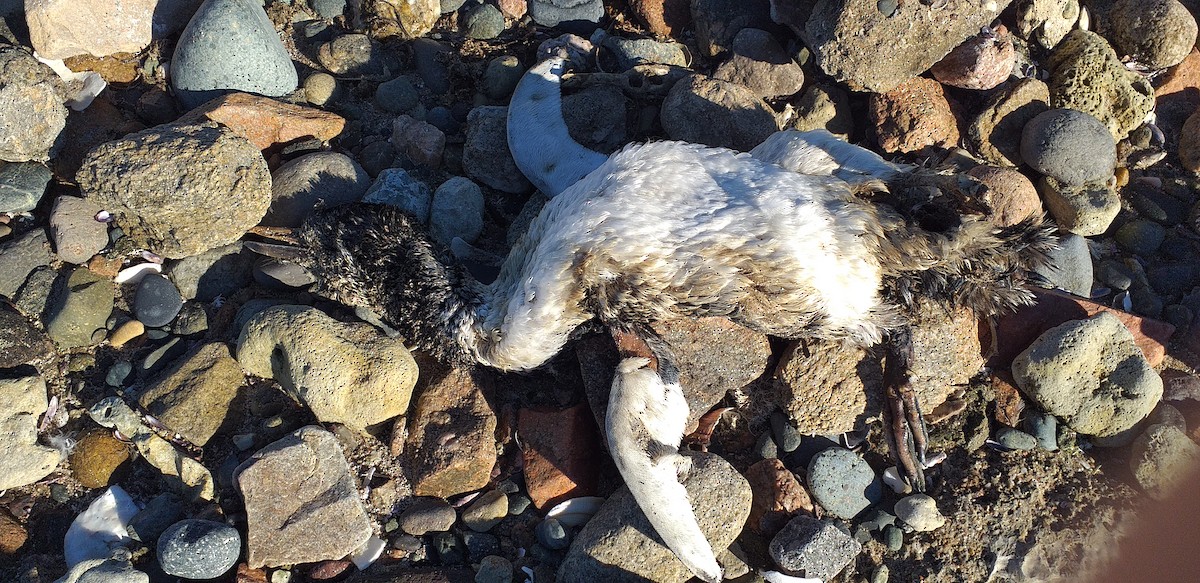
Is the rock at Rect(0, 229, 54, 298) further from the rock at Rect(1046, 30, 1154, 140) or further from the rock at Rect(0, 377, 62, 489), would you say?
the rock at Rect(1046, 30, 1154, 140)

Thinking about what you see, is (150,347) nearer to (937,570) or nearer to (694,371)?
(694,371)

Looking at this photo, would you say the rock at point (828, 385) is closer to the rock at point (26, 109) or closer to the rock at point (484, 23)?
the rock at point (484, 23)

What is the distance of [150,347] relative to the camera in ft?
14.9

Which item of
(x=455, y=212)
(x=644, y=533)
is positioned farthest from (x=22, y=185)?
(x=644, y=533)

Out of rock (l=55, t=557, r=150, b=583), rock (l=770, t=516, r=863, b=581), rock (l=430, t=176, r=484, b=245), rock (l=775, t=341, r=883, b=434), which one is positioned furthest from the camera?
rock (l=430, t=176, r=484, b=245)

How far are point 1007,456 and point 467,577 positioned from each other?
3.00 m

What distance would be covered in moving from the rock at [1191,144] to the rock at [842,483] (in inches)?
126

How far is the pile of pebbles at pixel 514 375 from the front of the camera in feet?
12.9

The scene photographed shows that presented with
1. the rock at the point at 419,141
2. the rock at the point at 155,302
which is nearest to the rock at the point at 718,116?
the rock at the point at 419,141

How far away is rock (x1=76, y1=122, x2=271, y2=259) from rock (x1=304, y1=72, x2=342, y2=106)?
939mm

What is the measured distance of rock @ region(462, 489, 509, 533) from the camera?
13.3ft

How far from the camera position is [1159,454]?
13.1ft

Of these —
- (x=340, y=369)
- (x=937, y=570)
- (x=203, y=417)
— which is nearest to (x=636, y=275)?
(x=340, y=369)

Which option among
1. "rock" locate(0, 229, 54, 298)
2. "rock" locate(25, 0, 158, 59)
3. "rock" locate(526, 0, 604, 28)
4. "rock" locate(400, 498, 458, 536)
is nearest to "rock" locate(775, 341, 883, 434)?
"rock" locate(400, 498, 458, 536)
